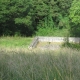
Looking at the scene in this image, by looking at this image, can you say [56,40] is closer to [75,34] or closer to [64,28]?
[75,34]

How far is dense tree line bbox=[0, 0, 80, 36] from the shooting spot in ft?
110

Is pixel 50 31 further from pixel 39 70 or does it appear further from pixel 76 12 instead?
pixel 39 70

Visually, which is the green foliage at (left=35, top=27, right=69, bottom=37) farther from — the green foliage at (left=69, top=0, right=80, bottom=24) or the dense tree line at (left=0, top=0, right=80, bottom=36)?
the green foliage at (left=69, top=0, right=80, bottom=24)

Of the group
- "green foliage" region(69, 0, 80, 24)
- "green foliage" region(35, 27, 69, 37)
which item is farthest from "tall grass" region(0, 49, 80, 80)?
"green foliage" region(35, 27, 69, 37)

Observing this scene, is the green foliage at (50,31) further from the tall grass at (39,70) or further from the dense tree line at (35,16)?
the tall grass at (39,70)

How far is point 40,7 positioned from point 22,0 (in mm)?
5154

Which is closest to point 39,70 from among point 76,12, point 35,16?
point 76,12

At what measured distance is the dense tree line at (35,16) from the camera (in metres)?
33.6

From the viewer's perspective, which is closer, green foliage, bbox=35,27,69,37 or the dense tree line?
the dense tree line

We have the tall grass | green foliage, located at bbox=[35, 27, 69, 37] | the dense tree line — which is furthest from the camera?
green foliage, located at bbox=[35, 27, 69, 37]

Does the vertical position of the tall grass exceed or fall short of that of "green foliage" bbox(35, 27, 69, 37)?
it exceeds it

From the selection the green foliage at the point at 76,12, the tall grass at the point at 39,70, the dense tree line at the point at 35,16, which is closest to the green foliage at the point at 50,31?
the dense tree line at the point at 35,16

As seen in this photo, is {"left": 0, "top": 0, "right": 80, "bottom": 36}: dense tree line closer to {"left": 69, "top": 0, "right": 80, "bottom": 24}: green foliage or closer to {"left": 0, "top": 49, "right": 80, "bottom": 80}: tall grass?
{"left": 69, "top": 0, "right": 80, "bottom": 24}: green foliage

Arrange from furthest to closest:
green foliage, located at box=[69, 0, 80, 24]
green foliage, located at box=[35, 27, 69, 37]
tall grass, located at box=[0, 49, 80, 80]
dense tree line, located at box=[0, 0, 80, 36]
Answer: green foliage, located at box=[35, 27, 69, 37]
dense tree line, located at box=[0, 0, 80, 36]
green foliage, located at box=[69, 0, 80, 24]
tall grass, located at box=[0, 49, 80, 80]
